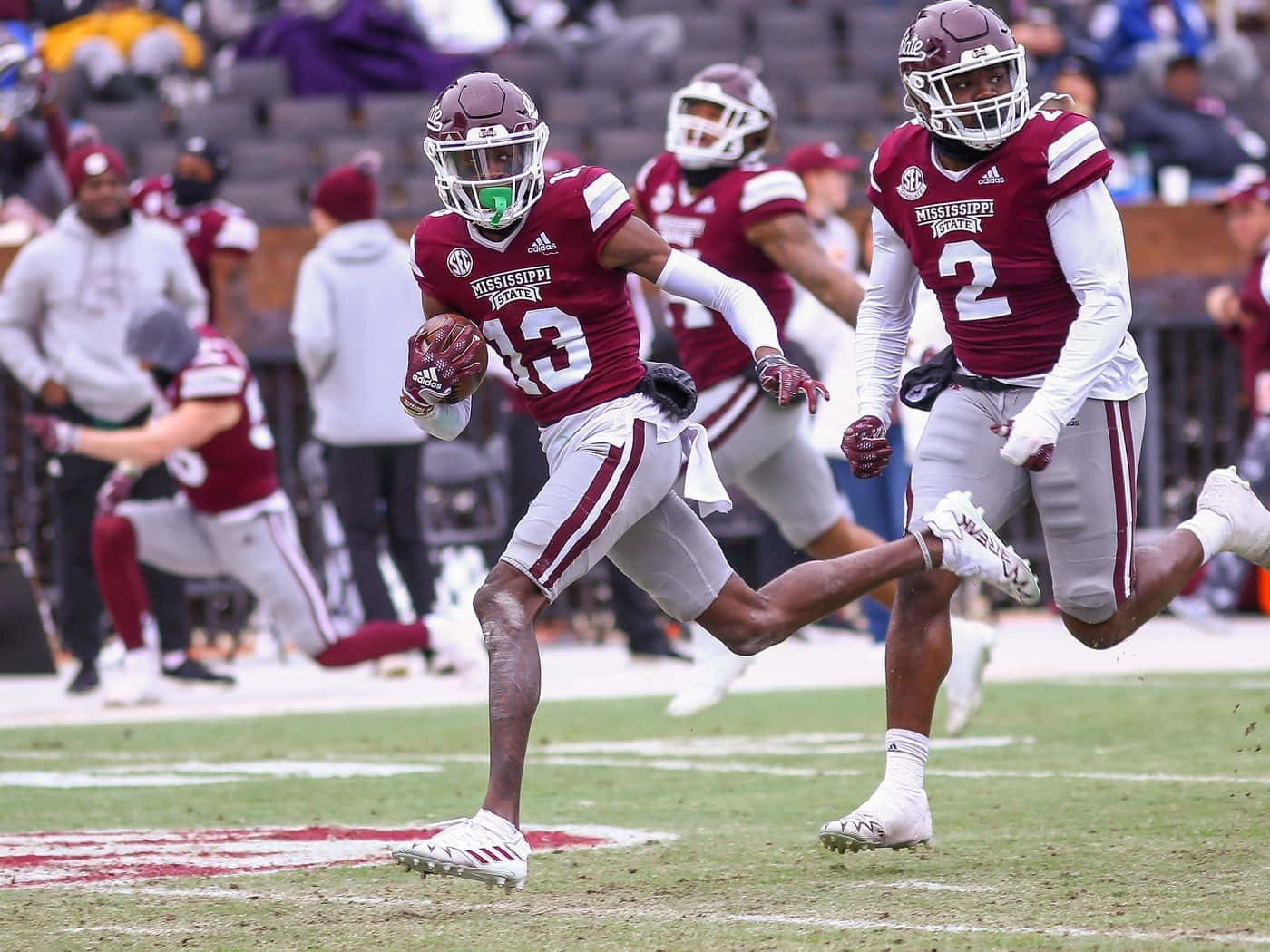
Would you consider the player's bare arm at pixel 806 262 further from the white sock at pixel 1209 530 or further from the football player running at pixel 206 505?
the football player running at pixel 206 505

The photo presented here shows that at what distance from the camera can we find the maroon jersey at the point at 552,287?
5000 millimetres

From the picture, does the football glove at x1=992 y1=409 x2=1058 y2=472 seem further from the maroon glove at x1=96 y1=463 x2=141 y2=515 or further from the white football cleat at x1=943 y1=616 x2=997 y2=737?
the maroon glove at x1=96 y1=463 x2=141 y2=515

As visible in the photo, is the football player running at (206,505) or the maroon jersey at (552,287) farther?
the football player running at (206,505)

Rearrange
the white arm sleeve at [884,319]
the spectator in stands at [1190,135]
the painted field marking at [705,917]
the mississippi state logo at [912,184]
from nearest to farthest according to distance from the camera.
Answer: the painted field marking at [705,917] < the mississippi state logo at [912,184] < the white arm sleeve at [884,319] < the spectator in stands at [1190,135]

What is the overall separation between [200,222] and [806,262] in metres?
4.65

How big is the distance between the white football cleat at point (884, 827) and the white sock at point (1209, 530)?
1.16m

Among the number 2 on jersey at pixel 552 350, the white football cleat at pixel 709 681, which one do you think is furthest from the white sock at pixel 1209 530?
the white football cleat at pixel 709 681

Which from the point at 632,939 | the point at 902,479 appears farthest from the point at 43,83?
the point at 632,939

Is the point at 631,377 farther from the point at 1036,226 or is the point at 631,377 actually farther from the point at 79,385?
the point at 79,385

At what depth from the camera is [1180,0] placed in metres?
16.1

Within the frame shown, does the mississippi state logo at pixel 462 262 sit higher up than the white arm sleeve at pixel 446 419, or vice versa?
the mississippi state logo at pixel 462 262

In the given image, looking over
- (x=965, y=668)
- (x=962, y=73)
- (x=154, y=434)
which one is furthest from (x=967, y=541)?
(x=154, y=434)

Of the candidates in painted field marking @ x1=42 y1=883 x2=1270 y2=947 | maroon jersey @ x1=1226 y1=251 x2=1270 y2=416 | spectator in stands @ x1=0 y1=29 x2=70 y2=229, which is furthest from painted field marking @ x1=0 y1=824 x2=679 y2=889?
spectator in stands @ x1=0 y1=29 x2=70 y2=229

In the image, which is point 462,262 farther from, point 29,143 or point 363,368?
point 29,143
